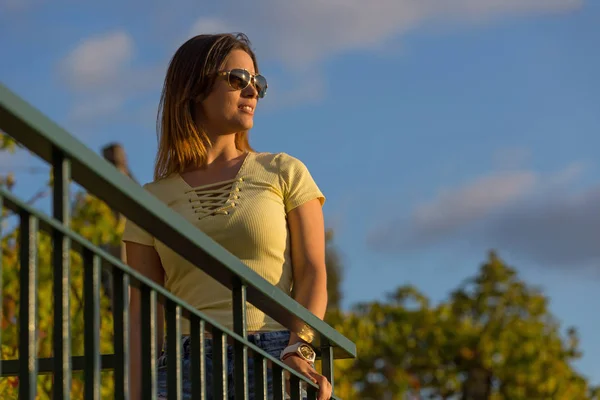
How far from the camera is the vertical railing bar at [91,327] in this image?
94.7 inches

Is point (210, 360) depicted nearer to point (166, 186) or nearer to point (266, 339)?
point (266, 339)

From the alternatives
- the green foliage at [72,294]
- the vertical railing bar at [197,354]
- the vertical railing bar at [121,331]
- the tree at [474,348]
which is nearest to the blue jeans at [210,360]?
the vertical railing bar at [197,354]

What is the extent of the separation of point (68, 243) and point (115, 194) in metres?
0.15

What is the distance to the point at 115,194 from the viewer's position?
2.41 meters

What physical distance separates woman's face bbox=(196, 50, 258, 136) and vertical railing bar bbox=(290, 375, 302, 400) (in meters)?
1.00

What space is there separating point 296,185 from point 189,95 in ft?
1.62

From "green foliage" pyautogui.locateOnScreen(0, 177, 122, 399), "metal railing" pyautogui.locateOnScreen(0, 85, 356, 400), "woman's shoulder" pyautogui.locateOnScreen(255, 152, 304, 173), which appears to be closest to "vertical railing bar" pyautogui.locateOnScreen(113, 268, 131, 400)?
"metal railing" pyautogui.locateOnScreen(0, 85, 356, 400)

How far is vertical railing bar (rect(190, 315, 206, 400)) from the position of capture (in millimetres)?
2777

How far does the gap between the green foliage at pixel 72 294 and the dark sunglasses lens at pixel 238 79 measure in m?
4.02

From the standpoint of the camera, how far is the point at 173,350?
2.71 meters

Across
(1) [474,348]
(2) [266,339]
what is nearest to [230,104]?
(2) [266,339]

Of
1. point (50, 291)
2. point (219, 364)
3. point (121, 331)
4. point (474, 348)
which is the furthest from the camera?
point (474, 348)

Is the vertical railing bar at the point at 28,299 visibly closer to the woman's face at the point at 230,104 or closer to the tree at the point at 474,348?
the woman's face at the point at 230,104

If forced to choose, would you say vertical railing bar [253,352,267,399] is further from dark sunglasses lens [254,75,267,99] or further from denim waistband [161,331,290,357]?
dark sunglasses lens [254,75,267,99]
